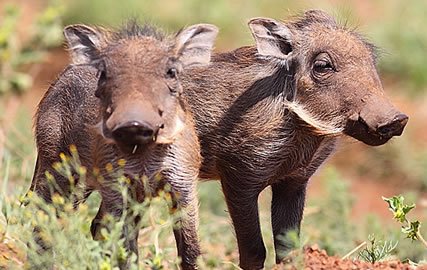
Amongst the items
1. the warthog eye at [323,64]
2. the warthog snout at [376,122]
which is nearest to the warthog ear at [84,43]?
the warthog eye at [323,64]

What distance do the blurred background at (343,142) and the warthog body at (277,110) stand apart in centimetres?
27

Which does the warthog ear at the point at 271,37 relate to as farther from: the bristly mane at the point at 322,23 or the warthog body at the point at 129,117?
the warthog body at the point at 129,117

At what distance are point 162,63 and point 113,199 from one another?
0.66 m

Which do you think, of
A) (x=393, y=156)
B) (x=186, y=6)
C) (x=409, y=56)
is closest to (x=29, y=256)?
(x=393, y=156)

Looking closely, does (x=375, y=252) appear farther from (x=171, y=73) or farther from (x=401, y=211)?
(x=171, y=73)

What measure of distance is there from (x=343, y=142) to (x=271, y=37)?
675 millimetres

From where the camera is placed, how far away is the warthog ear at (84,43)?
5.98 meters

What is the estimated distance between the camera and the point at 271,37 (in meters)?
6.43

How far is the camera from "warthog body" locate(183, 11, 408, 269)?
20.4ft

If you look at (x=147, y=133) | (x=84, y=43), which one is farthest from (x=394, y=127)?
(x=84, y=43)

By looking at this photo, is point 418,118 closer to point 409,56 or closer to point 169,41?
point 409,56

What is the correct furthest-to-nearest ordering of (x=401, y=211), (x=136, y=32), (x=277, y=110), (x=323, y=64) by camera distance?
1. (x=277, y=110)
2. (x=323, y=64)
3. (x=136, y=32)
4. (x=401, y=211)

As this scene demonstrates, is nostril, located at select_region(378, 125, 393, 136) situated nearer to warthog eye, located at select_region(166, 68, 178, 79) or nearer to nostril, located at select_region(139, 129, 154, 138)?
warthog eye, located at select_region(166, 68, 178, 79)

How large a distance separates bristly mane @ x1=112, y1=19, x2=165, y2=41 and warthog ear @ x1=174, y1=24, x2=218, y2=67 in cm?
10
